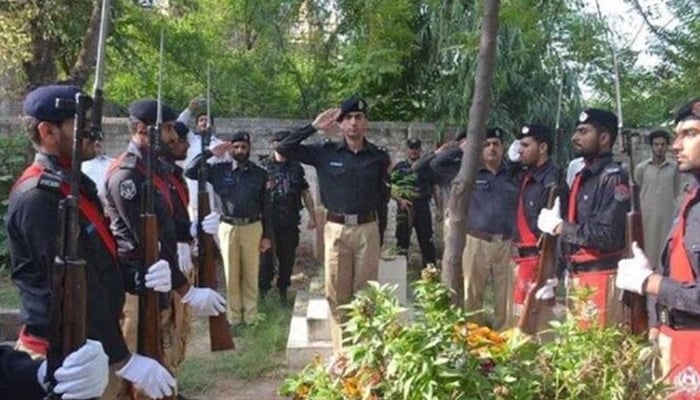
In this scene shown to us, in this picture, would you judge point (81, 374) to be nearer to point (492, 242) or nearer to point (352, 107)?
point (352, 107)

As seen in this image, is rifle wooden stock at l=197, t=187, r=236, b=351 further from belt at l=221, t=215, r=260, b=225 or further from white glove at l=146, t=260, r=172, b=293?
belt at l=221, t=215, r=260, b=225

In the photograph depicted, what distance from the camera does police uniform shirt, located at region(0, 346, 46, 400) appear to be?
282 cm

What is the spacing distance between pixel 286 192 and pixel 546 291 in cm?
372

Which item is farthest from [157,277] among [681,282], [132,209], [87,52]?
[87,52]

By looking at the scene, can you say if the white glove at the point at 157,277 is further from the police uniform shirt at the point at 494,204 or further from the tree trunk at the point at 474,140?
the police uniform shirt at the point at 494,204

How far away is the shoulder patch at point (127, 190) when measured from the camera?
487 centimetres

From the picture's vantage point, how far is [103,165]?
7367 mm

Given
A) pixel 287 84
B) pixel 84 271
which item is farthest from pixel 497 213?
pixel 287 84

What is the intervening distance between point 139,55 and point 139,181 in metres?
8.81

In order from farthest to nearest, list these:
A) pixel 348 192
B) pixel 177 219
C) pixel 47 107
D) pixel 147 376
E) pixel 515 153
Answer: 1. pixel 515 153
2. pixel 348 192
3. pixel 177 219
4. pixel 147 376
5. pixel 47 107

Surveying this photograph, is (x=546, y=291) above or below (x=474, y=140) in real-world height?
below

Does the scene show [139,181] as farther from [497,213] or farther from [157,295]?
[497,213]

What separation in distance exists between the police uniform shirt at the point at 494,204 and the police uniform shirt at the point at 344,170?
3.26 feet

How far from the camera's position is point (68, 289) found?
9.14ft
